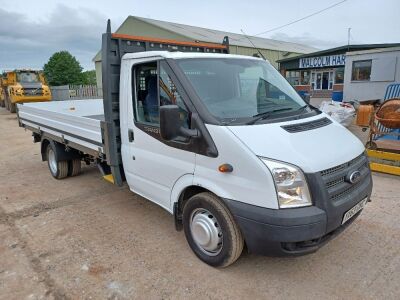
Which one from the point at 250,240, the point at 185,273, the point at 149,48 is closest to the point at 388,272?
the point at 250,240

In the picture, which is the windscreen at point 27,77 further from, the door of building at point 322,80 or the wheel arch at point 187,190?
the door of building at point 322,80

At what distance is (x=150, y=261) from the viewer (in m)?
3.36

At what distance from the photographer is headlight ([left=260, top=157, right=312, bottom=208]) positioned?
253 centimetres

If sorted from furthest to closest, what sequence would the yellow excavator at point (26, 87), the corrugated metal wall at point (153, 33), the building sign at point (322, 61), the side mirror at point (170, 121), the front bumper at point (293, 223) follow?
the corrugated metal wall at point (153, 33) < the building sign at point (322, 61) < the yellow excavator at point (26, 87) < the side mirror at point (170, 121) < the front bumper at point (293, 223)

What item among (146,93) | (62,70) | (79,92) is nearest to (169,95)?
(146,93)

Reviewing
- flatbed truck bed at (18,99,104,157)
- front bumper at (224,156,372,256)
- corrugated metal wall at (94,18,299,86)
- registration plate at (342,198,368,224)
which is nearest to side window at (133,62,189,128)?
flatbed truck bed at (18,99,104,157)

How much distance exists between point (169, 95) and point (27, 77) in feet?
68.0

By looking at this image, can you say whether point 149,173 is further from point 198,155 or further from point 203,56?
point 203,56

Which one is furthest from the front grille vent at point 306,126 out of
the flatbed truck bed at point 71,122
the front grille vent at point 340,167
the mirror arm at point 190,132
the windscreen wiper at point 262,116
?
the flatbed truck bed at point 71,122

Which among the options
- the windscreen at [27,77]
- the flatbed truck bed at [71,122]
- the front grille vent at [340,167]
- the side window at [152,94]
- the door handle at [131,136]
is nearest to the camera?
the front grille vent at [340,167]

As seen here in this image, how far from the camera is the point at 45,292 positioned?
9.49ft

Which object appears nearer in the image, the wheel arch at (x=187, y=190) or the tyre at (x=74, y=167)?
the wheel arch at (x=187, y=190)

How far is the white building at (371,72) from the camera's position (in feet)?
50.8

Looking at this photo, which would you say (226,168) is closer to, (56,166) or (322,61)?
(56,166)
